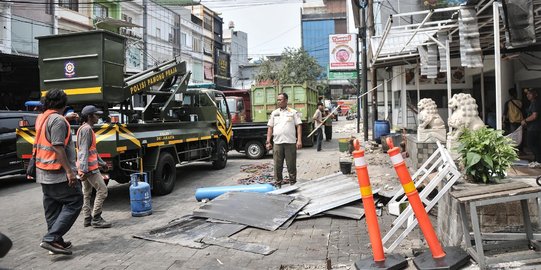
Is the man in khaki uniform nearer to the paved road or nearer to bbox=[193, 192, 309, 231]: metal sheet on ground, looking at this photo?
bbox=[193, 192, 309, 231]: metal sheet on ground

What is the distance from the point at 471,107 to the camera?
6.39 meters

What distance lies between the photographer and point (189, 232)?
217 inches

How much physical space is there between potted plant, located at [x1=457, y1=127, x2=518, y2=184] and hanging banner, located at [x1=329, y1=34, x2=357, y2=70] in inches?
691

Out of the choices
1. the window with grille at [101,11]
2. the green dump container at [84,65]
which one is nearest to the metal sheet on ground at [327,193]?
the green dump container at [84,65]

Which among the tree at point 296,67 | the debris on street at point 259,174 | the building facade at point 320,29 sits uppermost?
the building facade at point 320,29

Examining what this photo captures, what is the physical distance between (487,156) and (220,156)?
8.85 m

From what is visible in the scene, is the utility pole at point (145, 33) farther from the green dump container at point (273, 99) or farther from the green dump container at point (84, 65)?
the green dump container at point (84, 65)

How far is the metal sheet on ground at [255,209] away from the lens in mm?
5777

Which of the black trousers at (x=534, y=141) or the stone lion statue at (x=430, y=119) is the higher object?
the stone lion statue at (x=430, y=119)

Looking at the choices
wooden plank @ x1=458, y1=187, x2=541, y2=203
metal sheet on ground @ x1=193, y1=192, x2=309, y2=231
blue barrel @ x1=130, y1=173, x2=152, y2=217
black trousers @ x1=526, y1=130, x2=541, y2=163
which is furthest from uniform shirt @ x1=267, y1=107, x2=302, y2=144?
wooden plank @ x1=458, y1=187, x2=541, y2=203

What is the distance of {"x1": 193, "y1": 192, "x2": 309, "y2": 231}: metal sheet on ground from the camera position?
19.0 ft

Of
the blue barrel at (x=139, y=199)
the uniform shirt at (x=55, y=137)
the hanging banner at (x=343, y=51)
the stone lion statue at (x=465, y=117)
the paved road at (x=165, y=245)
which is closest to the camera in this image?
the paved road at (x=165, y=245)

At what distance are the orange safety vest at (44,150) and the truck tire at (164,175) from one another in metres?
3.28

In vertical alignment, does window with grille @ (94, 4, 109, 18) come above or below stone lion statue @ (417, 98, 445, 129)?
above
